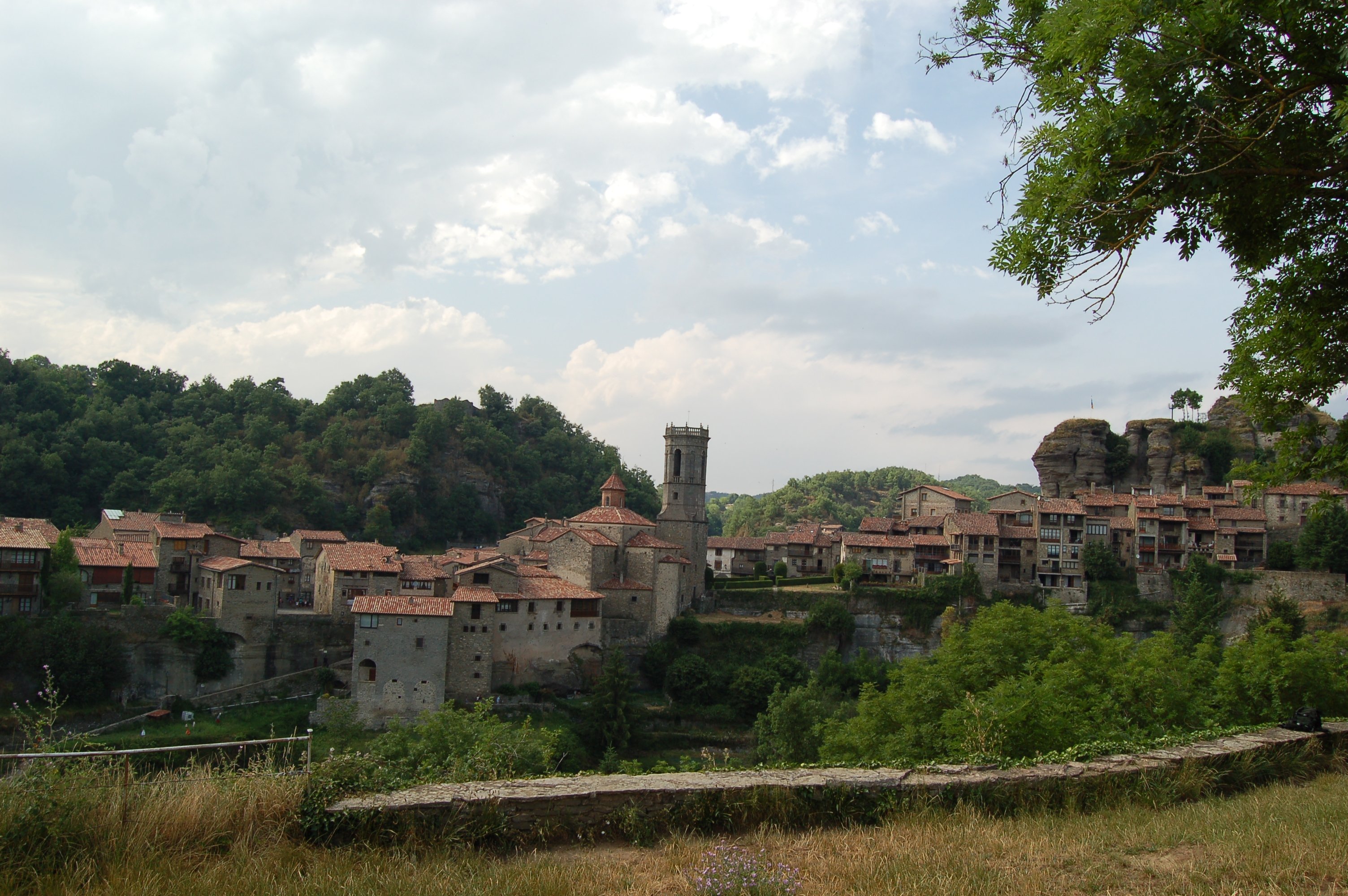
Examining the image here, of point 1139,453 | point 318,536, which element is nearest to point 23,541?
point 318,536

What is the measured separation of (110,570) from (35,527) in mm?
8039

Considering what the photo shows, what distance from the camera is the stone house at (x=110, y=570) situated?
36.5m

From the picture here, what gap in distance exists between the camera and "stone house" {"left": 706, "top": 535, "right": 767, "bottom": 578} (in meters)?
59.1

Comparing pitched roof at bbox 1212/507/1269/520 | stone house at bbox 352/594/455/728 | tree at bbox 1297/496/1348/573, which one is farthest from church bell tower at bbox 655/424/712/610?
tree at bbox 1297/496/1348/573

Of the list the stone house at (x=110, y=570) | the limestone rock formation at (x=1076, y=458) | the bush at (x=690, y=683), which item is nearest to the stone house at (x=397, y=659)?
the bush at (x=690, y=683)

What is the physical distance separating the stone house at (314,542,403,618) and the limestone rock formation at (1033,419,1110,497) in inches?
1754

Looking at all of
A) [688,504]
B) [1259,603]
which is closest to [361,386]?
[688,504]

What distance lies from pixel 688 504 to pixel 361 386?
45.3 metres

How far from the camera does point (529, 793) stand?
269 inches

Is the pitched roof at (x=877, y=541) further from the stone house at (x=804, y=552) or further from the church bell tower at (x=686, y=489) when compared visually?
the church bell tower at (x=686, y=489)

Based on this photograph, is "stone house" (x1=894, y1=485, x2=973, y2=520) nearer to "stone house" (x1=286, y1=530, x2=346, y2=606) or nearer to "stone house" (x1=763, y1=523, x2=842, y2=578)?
"stone house" (x1=763, y1=523, x2=842, y2=578)

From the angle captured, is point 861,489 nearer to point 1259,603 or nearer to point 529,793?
point 1259,603

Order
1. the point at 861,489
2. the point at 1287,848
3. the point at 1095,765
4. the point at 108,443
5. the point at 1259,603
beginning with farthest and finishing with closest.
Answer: the point at 861,489
the point at 108,443
the point at 1259,603
the point at 1095,765
the point at 1287,848

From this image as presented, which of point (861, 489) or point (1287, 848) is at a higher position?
point (861, 489)
